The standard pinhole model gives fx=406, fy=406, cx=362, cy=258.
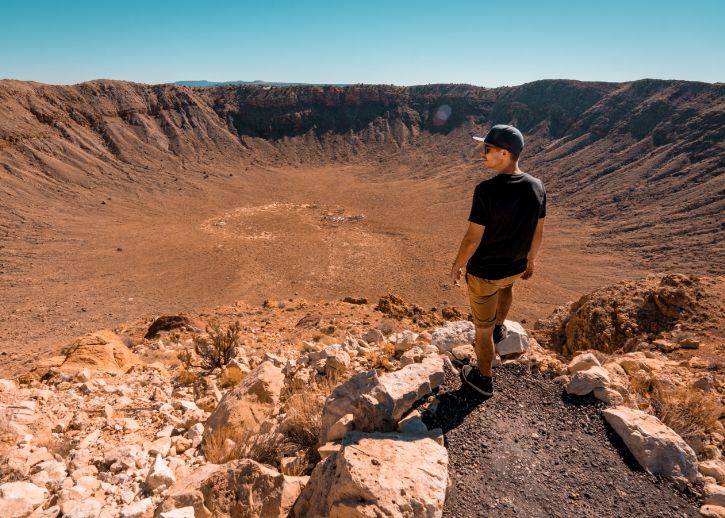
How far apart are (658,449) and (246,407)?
328cm

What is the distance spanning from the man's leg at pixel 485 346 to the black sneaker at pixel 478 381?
0.32 feet

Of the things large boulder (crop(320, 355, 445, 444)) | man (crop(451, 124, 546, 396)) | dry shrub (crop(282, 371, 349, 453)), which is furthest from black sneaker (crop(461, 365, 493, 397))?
dry shrub (crop(282, 371, 349, 453))

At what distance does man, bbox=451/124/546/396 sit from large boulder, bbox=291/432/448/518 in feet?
3.70

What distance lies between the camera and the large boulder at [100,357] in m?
5.92

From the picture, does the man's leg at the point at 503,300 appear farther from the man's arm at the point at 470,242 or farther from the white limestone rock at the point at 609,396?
the white limestone rock at the point at 609,396

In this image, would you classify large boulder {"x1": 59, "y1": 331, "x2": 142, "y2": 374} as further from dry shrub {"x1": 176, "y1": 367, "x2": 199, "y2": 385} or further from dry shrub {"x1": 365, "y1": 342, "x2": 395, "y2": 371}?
dry shrub {"x1": 365, "y1": 342, "x2": 395, "y2": 371}

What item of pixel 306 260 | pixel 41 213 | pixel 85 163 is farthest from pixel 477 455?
pixel 85 163

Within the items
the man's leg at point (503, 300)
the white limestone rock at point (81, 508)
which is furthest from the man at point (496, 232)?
the white limestone rock at point (81, 508)

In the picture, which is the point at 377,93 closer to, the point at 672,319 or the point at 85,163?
the point at 85,163

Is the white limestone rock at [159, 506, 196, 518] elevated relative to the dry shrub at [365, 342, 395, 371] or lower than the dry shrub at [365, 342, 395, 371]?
elevated

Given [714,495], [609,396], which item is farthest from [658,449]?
[609,396]

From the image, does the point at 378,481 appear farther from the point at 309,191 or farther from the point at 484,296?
the point at 309,191

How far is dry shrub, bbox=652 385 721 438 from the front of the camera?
3329 mm

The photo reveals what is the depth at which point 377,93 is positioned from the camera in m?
62.8
